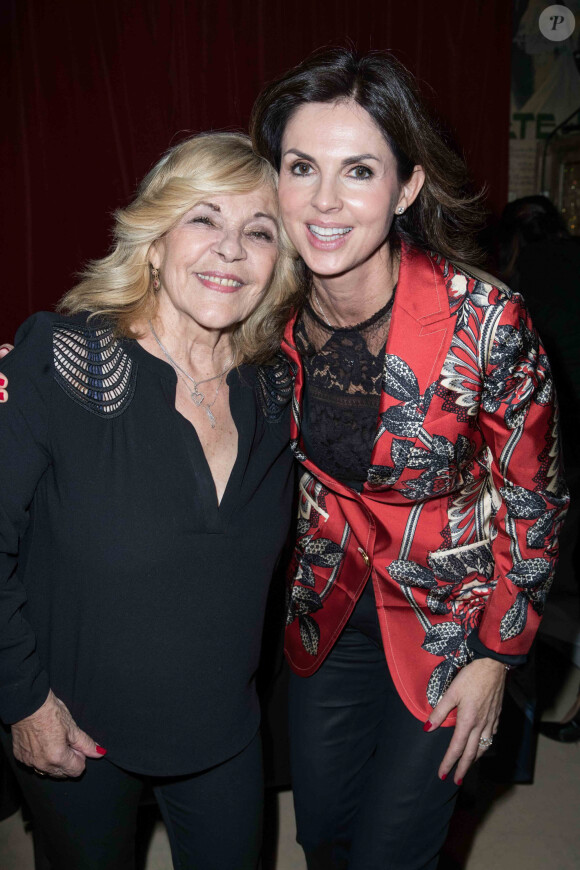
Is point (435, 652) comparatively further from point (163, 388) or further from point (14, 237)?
point (14, 237)

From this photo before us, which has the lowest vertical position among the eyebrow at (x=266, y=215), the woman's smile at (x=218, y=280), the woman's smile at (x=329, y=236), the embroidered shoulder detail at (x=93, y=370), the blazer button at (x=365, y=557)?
the blazer button at (x=365, y=557)

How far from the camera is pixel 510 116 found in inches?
205

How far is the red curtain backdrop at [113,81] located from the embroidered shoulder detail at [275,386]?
3.22m

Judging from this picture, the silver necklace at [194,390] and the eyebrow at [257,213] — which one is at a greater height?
the eyebrow at [257,213]

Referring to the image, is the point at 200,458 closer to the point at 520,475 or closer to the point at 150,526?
the point at 150,526

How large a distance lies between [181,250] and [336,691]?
A: 1.00m

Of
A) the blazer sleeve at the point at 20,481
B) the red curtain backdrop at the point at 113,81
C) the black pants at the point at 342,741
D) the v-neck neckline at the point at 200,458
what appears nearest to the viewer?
the blazer sleeve at the point at 20,481

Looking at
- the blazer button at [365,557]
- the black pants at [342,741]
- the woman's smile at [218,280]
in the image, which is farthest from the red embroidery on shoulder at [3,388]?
the black pants at [342,741]

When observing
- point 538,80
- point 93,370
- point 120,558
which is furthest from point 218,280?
point 538,80

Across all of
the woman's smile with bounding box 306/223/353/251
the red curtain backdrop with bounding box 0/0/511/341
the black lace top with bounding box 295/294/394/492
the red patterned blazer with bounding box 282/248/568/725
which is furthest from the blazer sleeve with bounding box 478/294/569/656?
the red curtain backdrop with bounding box 0/0/511/341

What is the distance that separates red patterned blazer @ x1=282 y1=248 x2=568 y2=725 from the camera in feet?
4.27

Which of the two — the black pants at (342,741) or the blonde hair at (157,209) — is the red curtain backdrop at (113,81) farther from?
the black pants at (342,741)

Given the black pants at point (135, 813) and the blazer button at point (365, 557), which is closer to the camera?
the black pants at point (135, 813)

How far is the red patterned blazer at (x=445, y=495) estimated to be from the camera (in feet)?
4.27
